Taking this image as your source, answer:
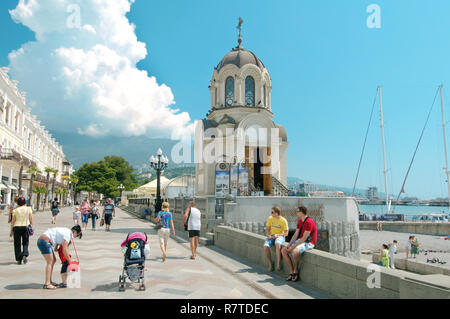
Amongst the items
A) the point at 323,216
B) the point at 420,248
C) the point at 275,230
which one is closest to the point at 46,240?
the point at 275,230

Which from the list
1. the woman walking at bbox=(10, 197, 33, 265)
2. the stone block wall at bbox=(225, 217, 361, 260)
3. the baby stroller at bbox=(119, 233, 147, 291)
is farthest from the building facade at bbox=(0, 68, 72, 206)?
the baby stroller at bbox=(119, 233, 147, 291)

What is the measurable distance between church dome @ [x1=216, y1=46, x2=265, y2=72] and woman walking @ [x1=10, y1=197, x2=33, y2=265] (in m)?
23.4

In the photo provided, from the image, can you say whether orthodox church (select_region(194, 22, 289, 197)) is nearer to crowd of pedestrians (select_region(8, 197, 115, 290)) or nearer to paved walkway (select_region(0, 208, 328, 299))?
paved walkway (select_region(0, 208, 328, 299))

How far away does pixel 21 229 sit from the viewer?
8.19 meters

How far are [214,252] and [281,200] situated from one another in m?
5.98

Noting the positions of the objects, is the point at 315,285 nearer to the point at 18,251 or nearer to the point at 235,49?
the point at 18,251

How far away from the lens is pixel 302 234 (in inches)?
266

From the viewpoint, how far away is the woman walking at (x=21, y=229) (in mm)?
7973

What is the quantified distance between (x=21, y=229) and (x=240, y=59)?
24393mm

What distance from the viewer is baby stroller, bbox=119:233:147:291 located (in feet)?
19.5

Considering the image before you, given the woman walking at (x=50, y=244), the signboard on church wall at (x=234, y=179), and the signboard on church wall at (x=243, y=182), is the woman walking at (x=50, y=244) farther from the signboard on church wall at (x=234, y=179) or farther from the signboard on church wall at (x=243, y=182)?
the signboard on church wall at (x=243, y=182)

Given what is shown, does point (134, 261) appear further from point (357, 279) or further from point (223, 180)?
point (223, 180)
